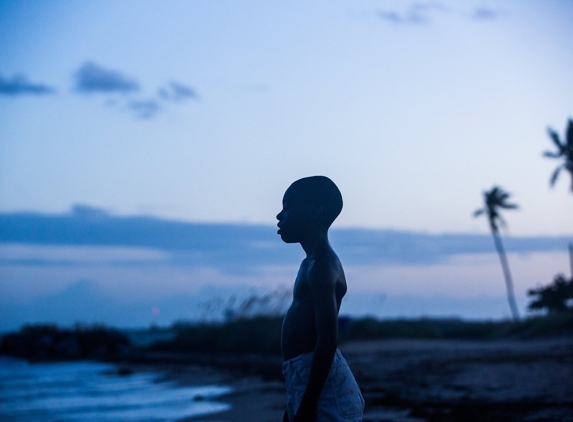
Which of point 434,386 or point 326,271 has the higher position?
point 326,271

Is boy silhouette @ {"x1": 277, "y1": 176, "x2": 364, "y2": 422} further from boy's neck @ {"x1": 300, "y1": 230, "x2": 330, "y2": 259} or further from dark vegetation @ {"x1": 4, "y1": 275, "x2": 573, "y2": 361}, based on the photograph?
dark vegetation @ {"x1": 4, "y1": 275, "x2": 573, "y2": 361}

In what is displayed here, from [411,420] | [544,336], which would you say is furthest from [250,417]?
[544,336]

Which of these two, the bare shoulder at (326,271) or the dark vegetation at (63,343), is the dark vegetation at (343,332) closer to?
the dark vegetation at (63,343)

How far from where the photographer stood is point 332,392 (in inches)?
99.8

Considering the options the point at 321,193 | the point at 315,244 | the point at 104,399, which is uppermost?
the point at 321,193

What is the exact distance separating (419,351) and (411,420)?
11.0 meters

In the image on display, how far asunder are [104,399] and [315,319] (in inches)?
391

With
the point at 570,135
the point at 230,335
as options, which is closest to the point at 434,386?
the point at 230,335

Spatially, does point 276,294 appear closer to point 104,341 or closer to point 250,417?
point 104,341

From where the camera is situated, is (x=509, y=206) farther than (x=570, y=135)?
Yes

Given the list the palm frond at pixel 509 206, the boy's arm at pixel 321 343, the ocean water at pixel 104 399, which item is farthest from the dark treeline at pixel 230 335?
the boy's arm at pixel 321 343

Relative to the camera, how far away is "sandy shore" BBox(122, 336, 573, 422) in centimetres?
746

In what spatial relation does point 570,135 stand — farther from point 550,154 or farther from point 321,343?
point 321,343

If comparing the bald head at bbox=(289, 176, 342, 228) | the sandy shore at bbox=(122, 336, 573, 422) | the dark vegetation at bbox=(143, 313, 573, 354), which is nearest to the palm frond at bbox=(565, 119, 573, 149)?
the dark vegetation at bbox=(143, 313, 573, 354)
